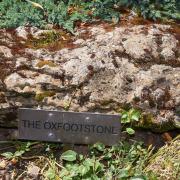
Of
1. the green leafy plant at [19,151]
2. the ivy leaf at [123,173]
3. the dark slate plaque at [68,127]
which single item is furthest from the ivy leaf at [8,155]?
the ivy leaf at [123,173]

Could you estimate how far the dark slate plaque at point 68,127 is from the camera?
3561 millimetres

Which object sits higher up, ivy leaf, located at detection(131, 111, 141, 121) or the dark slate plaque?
ivy leaf, located at detection(131, 111, 141, 121)

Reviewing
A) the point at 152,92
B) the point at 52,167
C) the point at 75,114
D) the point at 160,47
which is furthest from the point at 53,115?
the point at 160,47

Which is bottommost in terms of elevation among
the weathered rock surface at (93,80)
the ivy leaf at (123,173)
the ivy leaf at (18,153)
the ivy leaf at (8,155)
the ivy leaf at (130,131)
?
the ivy leaf at (8,155)

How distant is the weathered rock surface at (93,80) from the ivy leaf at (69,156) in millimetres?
348

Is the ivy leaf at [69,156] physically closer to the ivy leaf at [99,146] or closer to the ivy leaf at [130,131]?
the ivy leaf at [99,146]

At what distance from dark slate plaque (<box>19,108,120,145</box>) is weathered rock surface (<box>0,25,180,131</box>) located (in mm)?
80

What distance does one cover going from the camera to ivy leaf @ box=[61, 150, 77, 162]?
3.52 metres

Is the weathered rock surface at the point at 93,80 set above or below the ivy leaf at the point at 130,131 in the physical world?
above

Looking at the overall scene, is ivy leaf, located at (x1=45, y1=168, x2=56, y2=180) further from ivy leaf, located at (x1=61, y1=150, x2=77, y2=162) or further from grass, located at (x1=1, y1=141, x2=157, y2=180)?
ivy leaf, located at (x1=61, y1=150, x2=77, y2=162)

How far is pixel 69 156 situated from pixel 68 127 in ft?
0.77

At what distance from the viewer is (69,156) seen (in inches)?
139

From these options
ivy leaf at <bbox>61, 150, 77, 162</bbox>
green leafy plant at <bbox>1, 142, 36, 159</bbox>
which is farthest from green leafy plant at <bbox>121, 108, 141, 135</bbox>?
green leafy plant at <bbox>1, 142, 36, 159</bbox>

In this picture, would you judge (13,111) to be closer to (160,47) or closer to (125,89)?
(125,89)
